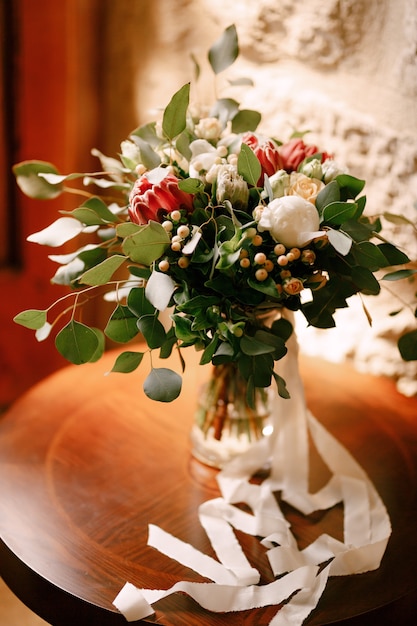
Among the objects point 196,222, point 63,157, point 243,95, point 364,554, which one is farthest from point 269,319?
point 63,157

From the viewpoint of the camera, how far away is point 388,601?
2.36ft

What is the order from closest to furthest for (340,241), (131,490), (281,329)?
1. (340,241)
2. (281,329)
3. (131,490)

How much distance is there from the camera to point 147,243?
692mm

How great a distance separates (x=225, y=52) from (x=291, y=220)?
1.10 ft

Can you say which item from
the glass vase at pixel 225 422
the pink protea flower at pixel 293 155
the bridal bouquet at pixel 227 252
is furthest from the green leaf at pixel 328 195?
the glass vase at pixel 225 422

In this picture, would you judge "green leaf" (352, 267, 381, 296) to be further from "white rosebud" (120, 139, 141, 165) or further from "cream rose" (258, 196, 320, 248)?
"white rosebud" (120, 139, 141, 165)

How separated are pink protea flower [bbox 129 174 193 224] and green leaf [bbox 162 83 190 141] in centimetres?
6

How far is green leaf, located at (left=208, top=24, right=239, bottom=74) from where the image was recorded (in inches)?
34.6

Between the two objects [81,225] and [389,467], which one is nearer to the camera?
[81,225]

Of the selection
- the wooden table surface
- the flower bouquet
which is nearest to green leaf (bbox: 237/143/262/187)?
the flower bouquet

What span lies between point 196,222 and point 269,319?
22 cm

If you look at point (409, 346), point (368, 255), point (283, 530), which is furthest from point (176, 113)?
point (283, 530)

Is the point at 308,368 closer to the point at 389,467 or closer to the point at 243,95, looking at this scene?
the point at 389,467

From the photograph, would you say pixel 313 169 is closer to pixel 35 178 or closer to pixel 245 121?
pixel 245 121
